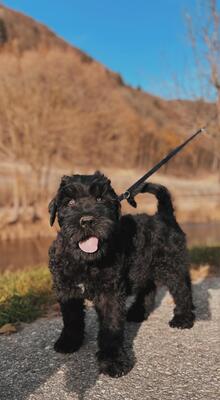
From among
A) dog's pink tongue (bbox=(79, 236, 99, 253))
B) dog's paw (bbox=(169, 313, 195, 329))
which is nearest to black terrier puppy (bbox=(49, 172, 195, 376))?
dog's pink tongue (bbox=(79, 236, 99, 253))

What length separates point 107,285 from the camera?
4.19 m

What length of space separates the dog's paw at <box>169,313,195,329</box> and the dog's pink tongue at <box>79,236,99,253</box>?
2.04 metres

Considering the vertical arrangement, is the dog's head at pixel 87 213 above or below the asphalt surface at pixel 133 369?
above

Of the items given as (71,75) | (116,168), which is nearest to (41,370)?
(71,75)

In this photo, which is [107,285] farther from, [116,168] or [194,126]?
[116,168]

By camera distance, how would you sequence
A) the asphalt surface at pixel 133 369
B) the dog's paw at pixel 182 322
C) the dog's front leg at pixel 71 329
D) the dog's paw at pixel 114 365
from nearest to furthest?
1. the asphalt surface at pixel 133 369
2. the dog's paw at pixel 114 365
3. the dog's front leg at pixel 71 329
4. the dog's paw at pixel 182 322

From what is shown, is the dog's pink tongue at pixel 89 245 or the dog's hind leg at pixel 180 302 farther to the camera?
the dog's hind leg at pixel 180 302

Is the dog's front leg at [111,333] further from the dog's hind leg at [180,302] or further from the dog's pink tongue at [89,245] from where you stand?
the dog's hind leg at [180,302]

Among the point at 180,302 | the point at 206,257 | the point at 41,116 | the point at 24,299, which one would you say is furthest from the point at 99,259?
the point at 41,116

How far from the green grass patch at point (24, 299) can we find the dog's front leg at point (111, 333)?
2.11 metres


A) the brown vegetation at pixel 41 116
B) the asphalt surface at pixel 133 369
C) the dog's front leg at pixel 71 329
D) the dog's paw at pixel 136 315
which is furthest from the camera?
the brown vegetation at pixel 41 116

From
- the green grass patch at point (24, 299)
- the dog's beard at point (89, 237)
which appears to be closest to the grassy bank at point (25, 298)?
the green grass patch at point (24, 299)

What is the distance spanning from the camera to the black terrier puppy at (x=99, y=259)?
153 inches

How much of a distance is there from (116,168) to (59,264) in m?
53.1
